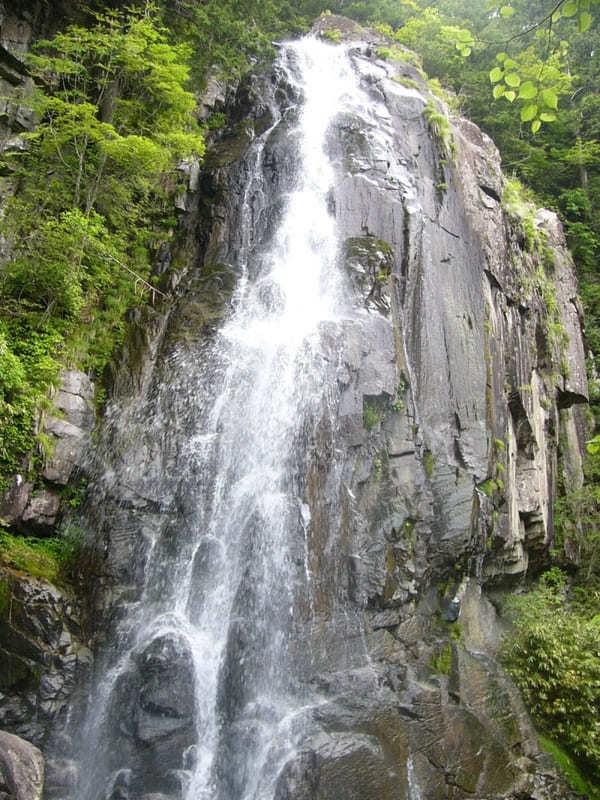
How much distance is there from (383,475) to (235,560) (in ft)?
8.87

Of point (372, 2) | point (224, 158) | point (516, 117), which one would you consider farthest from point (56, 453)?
point (372, 2)

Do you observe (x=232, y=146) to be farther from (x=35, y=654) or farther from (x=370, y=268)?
(x=35, y=654)

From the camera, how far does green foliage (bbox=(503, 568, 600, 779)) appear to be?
7.64 metres

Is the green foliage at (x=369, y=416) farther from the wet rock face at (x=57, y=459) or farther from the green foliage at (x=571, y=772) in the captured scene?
the green foliage at (x=571, y=772)

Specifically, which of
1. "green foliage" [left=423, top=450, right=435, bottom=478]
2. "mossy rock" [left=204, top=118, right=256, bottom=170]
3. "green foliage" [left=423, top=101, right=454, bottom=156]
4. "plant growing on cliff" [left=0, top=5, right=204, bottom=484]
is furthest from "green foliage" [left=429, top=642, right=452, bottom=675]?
"mossy rock" [left=204, top=118, right=256, bottom=170]

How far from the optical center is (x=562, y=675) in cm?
799

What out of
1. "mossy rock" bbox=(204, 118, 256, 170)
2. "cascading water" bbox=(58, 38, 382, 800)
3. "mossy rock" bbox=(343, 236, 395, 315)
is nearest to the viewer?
"cascading water" bbox=(58, 38, 382, 800)

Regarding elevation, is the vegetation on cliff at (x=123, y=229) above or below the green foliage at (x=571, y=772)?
above

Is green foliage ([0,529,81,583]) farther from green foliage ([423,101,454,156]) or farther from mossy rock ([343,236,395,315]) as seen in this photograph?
green foliage ([423,101,454,156])

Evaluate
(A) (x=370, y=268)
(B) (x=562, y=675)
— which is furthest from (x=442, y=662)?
(A) (x=370, y=268)

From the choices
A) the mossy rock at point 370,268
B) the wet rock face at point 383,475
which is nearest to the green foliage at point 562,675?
the wet rock face at point 383,475

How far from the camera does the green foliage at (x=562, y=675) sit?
7.64 m

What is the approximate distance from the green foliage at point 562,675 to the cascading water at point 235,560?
288 centimetres

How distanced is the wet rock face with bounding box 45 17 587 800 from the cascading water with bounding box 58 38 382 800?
0.16 feet
